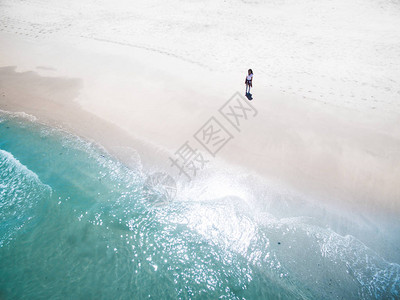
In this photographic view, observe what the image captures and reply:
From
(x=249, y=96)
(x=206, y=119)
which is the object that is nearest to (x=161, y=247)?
(x=206, y=119)

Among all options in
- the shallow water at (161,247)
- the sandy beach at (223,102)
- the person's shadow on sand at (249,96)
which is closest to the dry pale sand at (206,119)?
the sandy beach at (223,102)

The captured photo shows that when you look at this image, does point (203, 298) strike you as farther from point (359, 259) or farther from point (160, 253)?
point (359, 259)

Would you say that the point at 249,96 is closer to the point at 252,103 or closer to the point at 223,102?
the point at 252,103

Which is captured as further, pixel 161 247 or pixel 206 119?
pixel 206 119

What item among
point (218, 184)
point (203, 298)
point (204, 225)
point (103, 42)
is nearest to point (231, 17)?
point (103, 42)

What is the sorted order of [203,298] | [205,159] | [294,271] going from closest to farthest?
[203,298]
[294,271]
[205,159]

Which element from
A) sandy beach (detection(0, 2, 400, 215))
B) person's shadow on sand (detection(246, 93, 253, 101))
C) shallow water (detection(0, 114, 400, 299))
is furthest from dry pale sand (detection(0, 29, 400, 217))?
shallow water (detection(0, 114, 400, 299))
